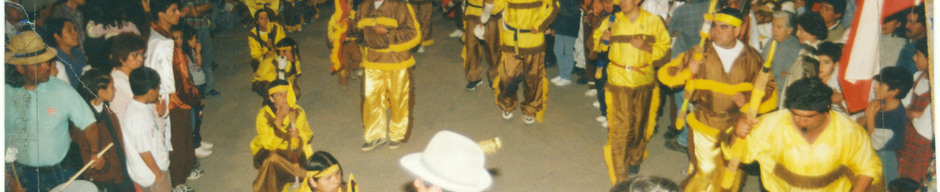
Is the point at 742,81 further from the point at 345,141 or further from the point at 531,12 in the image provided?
the point at 345,141

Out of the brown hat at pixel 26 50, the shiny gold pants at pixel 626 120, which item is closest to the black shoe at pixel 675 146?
the shiny gold pants at pixel 626 120

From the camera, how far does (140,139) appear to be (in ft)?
14.6

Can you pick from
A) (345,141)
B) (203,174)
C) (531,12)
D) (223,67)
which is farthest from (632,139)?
(223,67)

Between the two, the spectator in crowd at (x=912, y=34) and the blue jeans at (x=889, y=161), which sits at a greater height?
the spectator in crowd at (x=912, y=34)

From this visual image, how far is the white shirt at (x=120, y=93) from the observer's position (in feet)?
14.4

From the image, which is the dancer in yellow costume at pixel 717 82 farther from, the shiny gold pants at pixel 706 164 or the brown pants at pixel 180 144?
the brown pants at pixel 180 144

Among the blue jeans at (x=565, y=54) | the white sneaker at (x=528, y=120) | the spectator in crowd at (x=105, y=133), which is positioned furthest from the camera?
the blue jeans at (x=565, y=54)

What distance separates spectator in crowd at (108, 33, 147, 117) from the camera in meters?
4.39

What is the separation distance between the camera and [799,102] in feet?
11.6

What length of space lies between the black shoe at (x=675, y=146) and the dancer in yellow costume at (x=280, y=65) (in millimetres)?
3558

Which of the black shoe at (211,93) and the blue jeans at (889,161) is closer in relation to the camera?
the blue jeans at (889,161)

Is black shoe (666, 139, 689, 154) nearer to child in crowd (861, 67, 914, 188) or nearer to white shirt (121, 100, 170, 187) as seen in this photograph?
child in crowd (861, 67, 914, 188)

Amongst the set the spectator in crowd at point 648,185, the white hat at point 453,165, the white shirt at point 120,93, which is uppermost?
the spectator in crowd at point 648,185

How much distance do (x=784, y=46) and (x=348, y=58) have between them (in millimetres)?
4746
